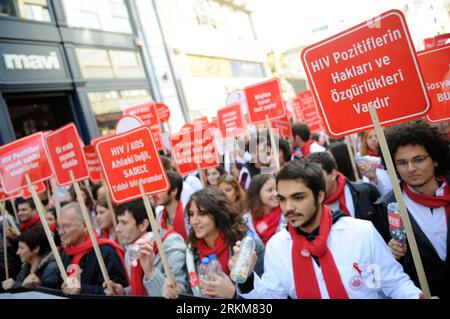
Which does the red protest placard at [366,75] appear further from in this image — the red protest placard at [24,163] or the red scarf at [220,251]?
the red protest placard at [24,163]

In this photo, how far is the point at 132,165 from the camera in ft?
8.37

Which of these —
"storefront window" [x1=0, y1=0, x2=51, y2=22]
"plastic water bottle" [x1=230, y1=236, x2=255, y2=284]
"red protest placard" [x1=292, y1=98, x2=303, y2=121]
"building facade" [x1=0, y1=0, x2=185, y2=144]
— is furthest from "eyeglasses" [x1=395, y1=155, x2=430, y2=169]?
"red protest placard" [x1=292, y1=98, x2=303, y2=121]

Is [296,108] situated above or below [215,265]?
above

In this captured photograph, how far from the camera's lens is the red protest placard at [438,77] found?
188 centimetres

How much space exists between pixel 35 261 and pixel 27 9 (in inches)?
258

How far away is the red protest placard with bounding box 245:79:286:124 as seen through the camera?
4.30 metres

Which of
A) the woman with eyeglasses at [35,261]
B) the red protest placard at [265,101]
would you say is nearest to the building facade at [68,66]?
the woman with eyeglasses at [35,261]

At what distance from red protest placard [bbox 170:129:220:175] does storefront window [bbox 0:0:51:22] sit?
5.41 metres

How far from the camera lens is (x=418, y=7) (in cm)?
155

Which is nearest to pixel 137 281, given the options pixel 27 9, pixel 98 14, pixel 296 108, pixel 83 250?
pixel 83 250

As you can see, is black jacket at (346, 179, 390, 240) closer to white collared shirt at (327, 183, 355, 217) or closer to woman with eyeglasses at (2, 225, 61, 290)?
white collared shirt at (327, 183, 355, 217)

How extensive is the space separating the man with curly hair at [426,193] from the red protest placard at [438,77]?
100mm

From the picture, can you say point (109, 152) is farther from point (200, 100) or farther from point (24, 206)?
point (200, 100)

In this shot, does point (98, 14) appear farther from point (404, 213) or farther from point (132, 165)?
point (404, 213)
